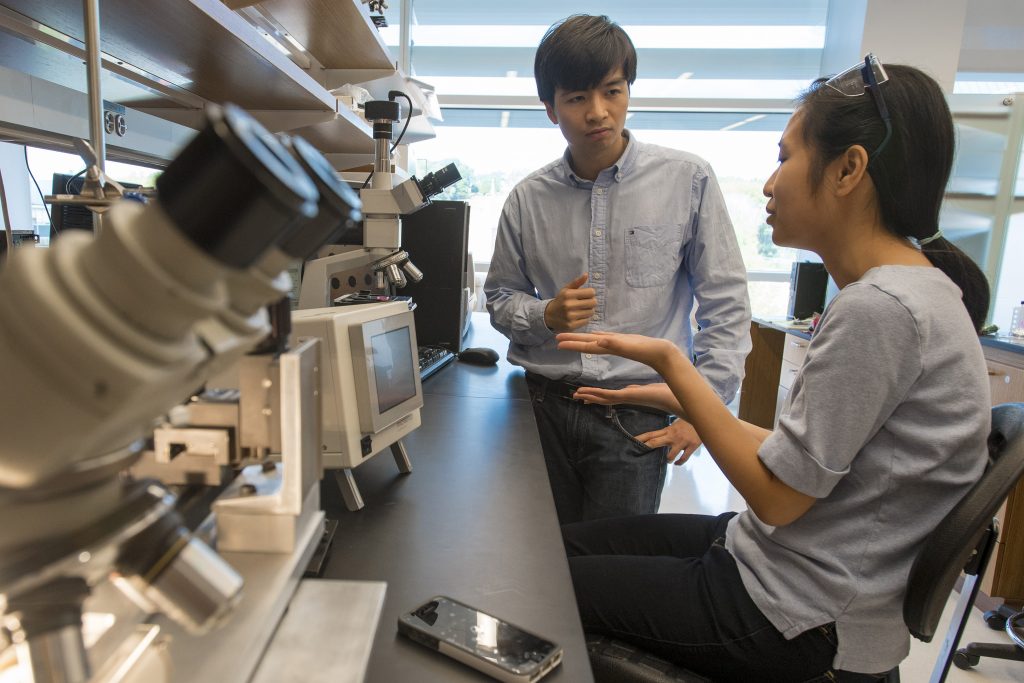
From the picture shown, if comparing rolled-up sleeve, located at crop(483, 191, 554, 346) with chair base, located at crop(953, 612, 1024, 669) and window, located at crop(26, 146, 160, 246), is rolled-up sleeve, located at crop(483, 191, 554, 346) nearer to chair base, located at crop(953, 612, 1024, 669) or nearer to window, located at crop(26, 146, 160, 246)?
window, located at crop(26, 146, 160, 246)

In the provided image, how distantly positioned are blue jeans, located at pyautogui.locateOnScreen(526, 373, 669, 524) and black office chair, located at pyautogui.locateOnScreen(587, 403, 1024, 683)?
550mm

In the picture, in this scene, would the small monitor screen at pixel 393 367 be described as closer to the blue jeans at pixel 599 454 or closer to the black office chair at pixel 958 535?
the blue jeans at pixel 599 454

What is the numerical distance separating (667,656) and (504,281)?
106cm

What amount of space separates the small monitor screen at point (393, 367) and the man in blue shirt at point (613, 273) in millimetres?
414

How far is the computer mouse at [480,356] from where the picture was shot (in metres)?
→ 1.97

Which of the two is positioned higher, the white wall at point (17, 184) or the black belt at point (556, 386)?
the white wall at point (17, 184)

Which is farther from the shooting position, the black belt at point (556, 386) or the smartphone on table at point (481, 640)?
the black belt at point (556, 386)

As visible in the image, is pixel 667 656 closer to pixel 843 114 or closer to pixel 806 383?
pixel 806 383

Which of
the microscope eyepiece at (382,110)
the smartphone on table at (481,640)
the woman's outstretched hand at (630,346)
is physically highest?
the microscope eyepiece at (382,110)

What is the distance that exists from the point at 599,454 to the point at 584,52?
3.14ft

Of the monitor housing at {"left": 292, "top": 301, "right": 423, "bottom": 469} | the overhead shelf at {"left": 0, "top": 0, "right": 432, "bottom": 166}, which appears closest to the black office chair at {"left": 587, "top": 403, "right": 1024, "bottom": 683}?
the monitor housing at {"left": 292, "top": 301, "right": 423, "bottom": 469}

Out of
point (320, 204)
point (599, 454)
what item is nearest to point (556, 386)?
point (599, 454)

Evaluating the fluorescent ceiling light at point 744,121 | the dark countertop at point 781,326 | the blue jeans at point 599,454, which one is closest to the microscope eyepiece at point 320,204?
the blue jeans at point 599,454

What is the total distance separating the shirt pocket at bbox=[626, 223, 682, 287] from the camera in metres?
1.47
